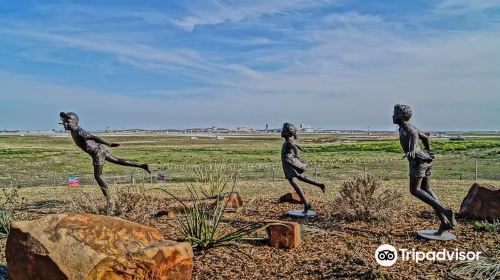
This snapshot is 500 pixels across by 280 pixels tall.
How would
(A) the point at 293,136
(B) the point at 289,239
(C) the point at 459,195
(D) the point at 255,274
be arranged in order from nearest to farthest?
1. (D) the point at 255,274
2. (B) the point at 289,239
3. (A) the point at 293,136
4. (C) the point at 459,195

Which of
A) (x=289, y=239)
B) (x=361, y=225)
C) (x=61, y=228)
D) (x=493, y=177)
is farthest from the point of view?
(x=493, y=177)

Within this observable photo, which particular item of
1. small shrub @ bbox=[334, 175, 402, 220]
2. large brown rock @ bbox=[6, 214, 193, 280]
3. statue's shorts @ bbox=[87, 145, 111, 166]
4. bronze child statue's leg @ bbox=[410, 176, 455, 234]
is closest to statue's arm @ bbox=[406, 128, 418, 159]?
bronze child statue's leg @ bbox=[410, 176, 455, 234]

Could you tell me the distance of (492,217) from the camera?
8.32 meters

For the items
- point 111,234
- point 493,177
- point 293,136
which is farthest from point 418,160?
point 493,177

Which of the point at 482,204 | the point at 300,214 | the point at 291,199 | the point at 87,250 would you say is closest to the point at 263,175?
the point at 291,199

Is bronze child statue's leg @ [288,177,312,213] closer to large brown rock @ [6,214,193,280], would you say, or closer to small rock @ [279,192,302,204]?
small rock @ [279,192,302,204]

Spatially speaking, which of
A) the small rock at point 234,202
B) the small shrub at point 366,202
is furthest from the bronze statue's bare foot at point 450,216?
the small rock at point 234,202

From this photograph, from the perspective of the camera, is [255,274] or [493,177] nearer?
[255,274]

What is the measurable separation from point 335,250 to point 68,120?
5909 millimetres

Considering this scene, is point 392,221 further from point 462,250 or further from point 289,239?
point 289,239

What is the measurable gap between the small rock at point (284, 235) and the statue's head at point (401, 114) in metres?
2.31

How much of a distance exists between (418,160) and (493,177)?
61.4 feet

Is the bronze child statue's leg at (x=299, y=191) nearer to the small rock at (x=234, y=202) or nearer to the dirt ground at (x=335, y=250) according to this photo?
the dirt ground at (x=335, y=250)

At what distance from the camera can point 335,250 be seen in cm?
664
